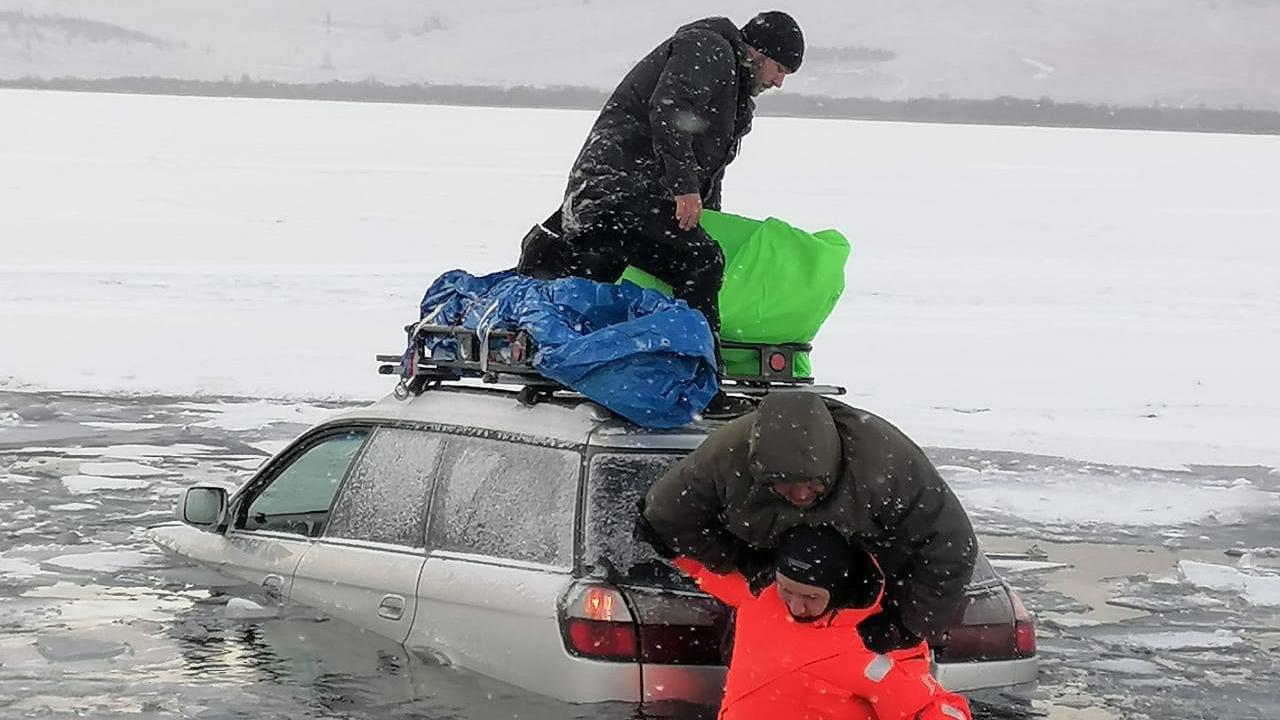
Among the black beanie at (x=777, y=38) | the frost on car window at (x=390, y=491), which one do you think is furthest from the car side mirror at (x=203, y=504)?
the black beanie at (x=777, y=38)

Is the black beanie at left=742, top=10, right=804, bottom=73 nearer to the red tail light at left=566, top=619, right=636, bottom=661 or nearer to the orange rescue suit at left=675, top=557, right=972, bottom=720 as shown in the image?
the red tail light at left=566, top=619, right=636, bottom=661

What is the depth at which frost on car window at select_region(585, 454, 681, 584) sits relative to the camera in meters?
5.37

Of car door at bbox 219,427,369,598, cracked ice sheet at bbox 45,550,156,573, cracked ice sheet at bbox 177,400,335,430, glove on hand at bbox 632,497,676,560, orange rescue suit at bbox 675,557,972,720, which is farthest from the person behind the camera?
cracked ice sheet at bbox 177,400,335,430

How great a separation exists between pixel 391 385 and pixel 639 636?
40.3 ft

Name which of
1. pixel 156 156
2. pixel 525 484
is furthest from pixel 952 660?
pixel 156 156

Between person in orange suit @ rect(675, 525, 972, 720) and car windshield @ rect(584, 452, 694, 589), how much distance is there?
755mm

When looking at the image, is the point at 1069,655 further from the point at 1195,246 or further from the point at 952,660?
the point at 1195,246

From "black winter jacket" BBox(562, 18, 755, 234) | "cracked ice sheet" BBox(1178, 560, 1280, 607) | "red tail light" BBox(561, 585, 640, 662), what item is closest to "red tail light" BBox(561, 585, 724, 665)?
"red tail light" BBox(561, 585, 640, 662)

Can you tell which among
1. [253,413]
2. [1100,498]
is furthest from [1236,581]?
[253,413]

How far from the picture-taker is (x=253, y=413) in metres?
15.2

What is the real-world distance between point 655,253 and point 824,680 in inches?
109

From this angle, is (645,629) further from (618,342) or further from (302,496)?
(302,496)

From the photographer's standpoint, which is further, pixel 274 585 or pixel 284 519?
pixel 284 519

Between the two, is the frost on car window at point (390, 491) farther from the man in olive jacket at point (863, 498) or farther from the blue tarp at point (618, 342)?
the man in olive jacket at point (863, 498)
